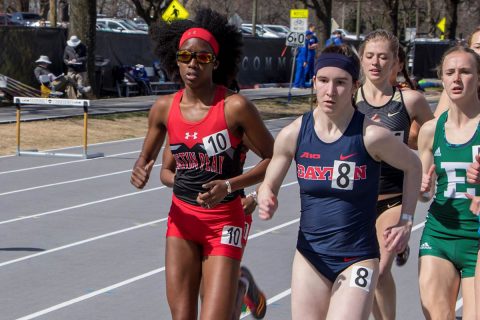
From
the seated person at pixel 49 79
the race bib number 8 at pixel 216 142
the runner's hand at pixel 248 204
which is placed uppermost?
the race bib number 8 at pixel 216 142

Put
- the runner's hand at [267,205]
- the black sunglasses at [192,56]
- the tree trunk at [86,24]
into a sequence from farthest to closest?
the tree trunk at [86,24]
the black sunglasses at [192,56]
the runner's hand at [267,205]

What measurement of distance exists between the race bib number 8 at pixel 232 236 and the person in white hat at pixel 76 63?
22.3 metres

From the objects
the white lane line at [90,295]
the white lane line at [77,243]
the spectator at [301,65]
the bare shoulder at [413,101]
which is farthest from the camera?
the spectator at [301,65]

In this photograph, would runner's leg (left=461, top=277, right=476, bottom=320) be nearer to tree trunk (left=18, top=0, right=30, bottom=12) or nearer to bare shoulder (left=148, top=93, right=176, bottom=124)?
bare shoulder (left=148, top=93, right=176, bottom=124)

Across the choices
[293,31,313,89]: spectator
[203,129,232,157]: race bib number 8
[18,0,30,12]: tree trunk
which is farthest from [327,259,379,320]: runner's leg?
[18,0,30,12]: tree trunk

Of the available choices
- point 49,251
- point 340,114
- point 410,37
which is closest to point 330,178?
point 340,114

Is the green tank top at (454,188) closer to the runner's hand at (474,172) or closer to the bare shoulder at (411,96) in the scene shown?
the runner's hand at (474,172)

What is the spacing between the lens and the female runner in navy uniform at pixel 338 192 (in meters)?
4.96

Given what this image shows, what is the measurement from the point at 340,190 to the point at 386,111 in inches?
72.4

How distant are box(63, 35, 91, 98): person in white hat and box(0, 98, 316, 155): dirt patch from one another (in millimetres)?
3269

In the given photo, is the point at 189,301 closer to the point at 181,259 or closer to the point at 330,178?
the point at 181,259

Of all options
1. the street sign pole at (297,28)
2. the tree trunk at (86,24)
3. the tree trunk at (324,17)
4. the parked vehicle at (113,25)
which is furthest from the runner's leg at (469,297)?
the parked vehicle at (113,25)

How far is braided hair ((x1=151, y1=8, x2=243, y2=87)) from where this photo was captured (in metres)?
6.02

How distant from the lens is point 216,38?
19.6 ft
